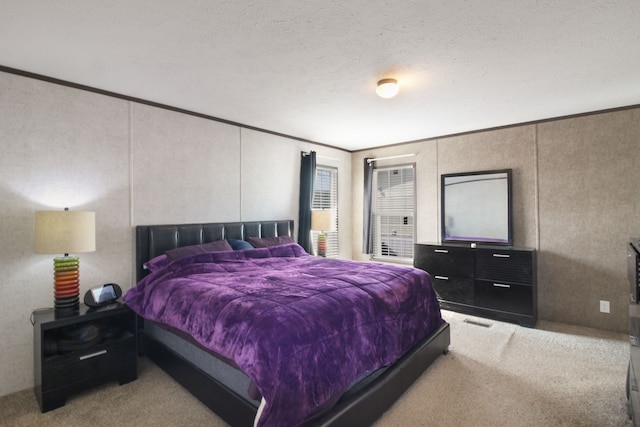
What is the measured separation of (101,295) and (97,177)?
1.10 metres

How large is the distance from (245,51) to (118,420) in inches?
106

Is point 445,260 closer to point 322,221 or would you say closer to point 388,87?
point 322,221

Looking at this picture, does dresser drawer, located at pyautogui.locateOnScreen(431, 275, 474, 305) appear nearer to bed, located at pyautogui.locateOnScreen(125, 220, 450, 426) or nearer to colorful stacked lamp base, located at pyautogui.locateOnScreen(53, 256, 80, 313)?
bed, located at pyautogui.locateOnScreen(125, 220, 450, 426)

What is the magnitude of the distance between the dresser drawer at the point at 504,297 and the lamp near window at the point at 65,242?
13.8ft

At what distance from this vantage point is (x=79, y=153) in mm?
2840

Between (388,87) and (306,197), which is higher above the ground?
(388,87)

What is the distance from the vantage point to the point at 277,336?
1.62 metres

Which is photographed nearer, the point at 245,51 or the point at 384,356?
the point at 384,356

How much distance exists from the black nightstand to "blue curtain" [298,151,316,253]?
261cm

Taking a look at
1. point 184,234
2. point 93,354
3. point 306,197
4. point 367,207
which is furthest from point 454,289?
point 93,354

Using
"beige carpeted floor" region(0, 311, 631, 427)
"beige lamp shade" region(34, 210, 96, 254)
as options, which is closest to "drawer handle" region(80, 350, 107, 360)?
"beige carpeted floor" region(0, 311, 631, 427)

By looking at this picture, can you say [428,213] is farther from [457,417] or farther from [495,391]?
[457,417]

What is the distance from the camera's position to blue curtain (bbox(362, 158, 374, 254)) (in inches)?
220

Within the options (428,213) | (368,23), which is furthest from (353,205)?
(368,23)
